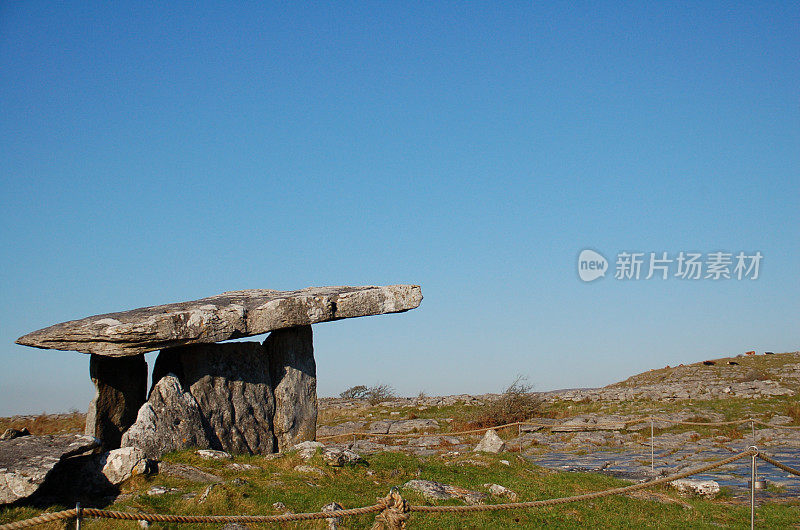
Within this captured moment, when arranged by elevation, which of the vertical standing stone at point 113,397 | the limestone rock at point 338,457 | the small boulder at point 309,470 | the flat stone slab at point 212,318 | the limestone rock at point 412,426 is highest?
the flat stone slab at point 212,318

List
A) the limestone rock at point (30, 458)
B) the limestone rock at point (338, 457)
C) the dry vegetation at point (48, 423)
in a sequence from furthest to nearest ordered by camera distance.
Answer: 1. the dry vegetation at point (48, 423)
2. the limestone rock at point (338, 457)
3. the limestone rock at point (30, 458)

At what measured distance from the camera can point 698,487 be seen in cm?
1448

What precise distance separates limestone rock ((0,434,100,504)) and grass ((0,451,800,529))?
1.04 feet

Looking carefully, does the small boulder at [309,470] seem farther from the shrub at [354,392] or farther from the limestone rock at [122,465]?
the shrub at [354,392]

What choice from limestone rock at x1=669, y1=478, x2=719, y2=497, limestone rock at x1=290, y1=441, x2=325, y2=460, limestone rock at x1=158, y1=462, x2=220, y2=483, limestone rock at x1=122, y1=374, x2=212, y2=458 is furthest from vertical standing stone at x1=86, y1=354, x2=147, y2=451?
limestone rock at x1=669, y1=478, x2=719, y2=497

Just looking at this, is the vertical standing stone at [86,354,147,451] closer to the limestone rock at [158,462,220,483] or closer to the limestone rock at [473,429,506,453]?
the limestone rock at [158,462,220,483]

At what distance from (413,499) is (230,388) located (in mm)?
6000

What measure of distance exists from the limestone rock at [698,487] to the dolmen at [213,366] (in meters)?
7.17

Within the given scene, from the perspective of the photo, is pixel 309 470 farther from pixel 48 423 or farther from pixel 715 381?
pixel 715 381

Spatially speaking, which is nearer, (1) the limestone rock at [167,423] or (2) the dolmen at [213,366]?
(1) the limestone rock at [167,423]

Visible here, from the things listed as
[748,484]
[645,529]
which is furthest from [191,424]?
[748,484]

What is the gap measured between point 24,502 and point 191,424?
4238mm

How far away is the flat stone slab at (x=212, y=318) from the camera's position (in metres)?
14.3

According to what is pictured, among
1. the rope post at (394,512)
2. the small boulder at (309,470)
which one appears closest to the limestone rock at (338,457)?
the small boulder at (309,470)
